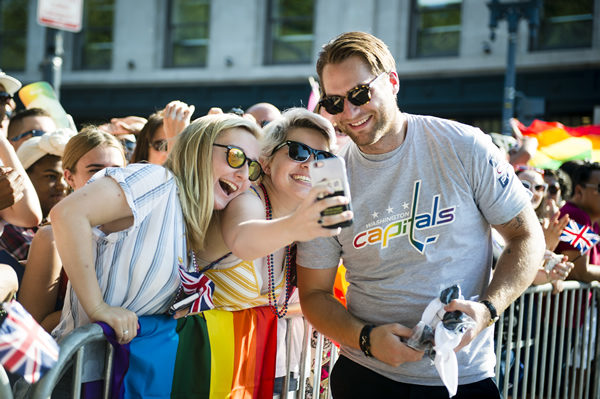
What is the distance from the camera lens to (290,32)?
18.9 metres

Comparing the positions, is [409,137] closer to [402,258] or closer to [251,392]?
[402,258]

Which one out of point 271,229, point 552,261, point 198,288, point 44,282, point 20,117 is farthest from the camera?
point 20,117

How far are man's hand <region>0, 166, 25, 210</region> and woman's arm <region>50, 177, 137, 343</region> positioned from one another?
2.74 feet

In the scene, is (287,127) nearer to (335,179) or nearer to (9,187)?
(335,179)

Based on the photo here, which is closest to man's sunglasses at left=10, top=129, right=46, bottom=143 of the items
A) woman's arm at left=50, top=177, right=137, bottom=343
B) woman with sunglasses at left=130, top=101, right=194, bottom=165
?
woman with sunglasses at left=130, top=101, right=194, bottom=165

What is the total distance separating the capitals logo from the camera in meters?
2.75

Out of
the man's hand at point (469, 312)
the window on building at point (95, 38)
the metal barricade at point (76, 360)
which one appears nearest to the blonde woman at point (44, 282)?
the metal barricade at point (76, 360)

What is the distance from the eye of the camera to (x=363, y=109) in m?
2.81

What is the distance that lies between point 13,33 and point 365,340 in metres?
21.7

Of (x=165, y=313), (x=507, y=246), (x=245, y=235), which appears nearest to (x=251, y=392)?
(x=165, y=313)

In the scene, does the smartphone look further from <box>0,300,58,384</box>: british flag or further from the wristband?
<box>0,300,58,384</box>: british flag

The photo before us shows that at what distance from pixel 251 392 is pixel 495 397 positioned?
1.05 meters

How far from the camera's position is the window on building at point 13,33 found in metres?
21.3

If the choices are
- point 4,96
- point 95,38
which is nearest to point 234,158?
point 4,96
